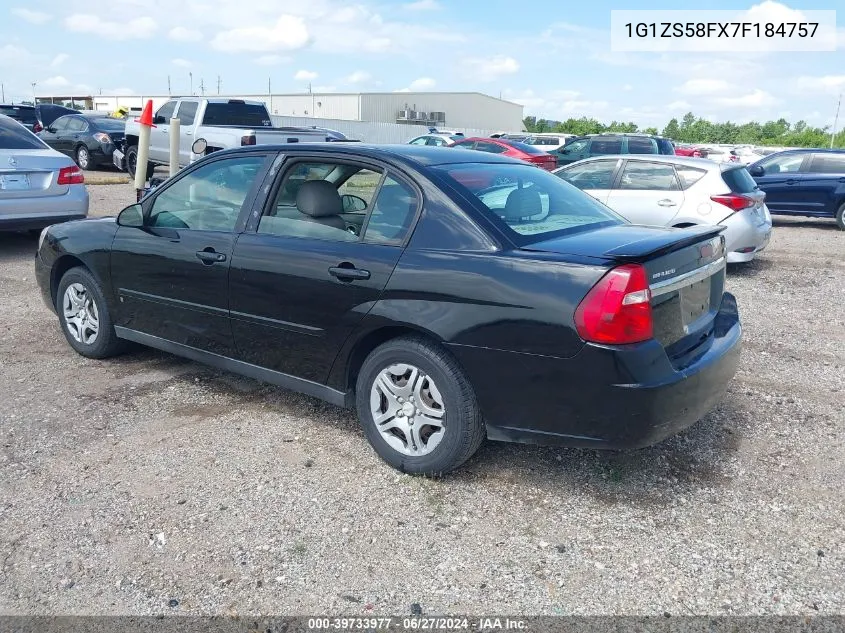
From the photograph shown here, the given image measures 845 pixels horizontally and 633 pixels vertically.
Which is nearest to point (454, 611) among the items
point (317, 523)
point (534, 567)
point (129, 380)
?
point (534, 567)

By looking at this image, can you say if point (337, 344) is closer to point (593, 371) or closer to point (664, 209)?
point (593, 371)

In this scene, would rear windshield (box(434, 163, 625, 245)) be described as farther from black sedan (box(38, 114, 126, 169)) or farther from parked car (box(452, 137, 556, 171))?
black sedan (box(38, 114, 126, 169))

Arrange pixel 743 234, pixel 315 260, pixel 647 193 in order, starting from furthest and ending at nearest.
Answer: pixel 647 193
pixel 743 234
pixel 315 260

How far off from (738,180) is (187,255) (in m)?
7.20

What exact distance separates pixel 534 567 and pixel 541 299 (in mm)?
1094

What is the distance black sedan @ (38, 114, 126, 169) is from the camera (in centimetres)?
1970

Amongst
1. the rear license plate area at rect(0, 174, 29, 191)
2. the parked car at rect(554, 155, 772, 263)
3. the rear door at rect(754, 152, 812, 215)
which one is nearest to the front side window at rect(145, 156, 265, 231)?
the rear license plate area at rect(0, 174, 29, 191)

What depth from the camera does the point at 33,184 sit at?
343 inches

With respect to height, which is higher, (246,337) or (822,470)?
(246,337)

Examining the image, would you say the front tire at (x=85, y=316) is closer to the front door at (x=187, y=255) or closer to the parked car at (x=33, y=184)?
the front door at (x=187, y=255)

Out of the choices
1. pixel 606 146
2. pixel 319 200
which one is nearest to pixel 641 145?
pixel 606 146

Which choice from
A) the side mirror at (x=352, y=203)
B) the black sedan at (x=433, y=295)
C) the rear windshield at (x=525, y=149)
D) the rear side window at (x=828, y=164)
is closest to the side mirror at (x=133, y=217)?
the black sedan at (x=433, y=295)

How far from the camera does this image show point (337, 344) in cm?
386

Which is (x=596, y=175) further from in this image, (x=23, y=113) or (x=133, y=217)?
(x=23, y=113)
